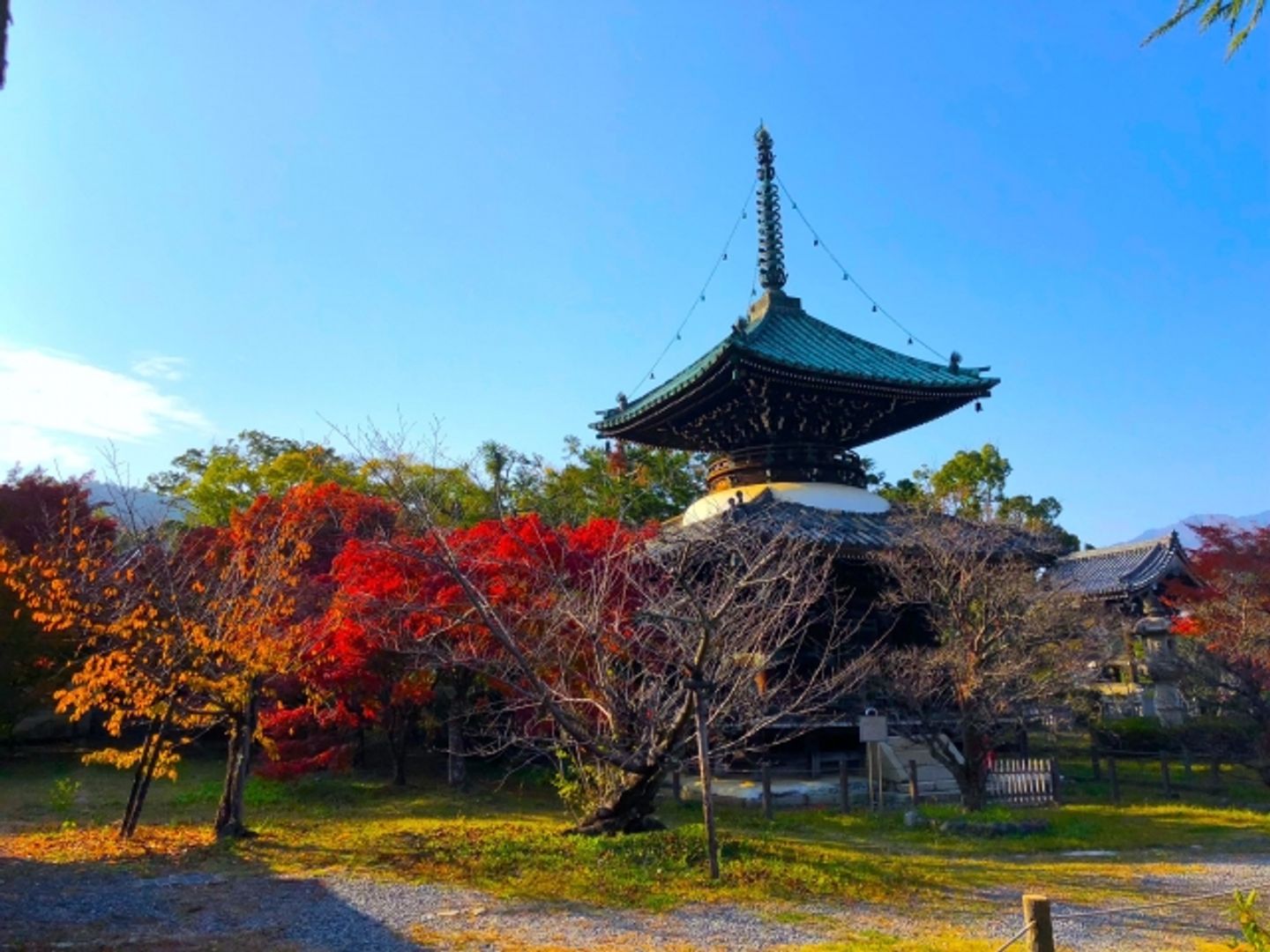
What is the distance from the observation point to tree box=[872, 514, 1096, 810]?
13719 mm

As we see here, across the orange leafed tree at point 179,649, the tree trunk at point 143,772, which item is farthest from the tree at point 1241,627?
the tree trunk at point 143,772

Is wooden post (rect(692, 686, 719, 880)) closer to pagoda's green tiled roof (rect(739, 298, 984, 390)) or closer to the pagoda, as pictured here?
the pagoda

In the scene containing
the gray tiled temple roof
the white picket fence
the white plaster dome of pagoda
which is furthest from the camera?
the gray tiled temple roof

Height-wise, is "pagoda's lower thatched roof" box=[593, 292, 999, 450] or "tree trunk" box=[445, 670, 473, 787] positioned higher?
"pagoda's lower thatched roof" box=[593, 292, 999, 450]

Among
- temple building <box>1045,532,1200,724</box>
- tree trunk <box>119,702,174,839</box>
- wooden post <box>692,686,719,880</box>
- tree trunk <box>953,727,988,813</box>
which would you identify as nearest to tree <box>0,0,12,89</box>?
wooden post <box>692,686,719,880</box>

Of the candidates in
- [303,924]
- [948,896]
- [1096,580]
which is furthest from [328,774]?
[1096,580]

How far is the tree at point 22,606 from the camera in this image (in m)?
17.7

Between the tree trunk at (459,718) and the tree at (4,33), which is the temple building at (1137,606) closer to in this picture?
the tree trunk at (459,718)

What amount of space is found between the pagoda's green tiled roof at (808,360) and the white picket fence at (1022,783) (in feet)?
23.5

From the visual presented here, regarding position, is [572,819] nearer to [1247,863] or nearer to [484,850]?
Result: [484,850]

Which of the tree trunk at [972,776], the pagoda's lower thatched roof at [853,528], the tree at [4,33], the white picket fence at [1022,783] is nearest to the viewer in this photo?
the tree at [4,33]

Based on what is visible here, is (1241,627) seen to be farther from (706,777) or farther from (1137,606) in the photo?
(706,777)

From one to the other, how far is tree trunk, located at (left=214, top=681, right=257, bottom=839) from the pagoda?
874 centimetres

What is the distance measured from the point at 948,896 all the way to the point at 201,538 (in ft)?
59.3
